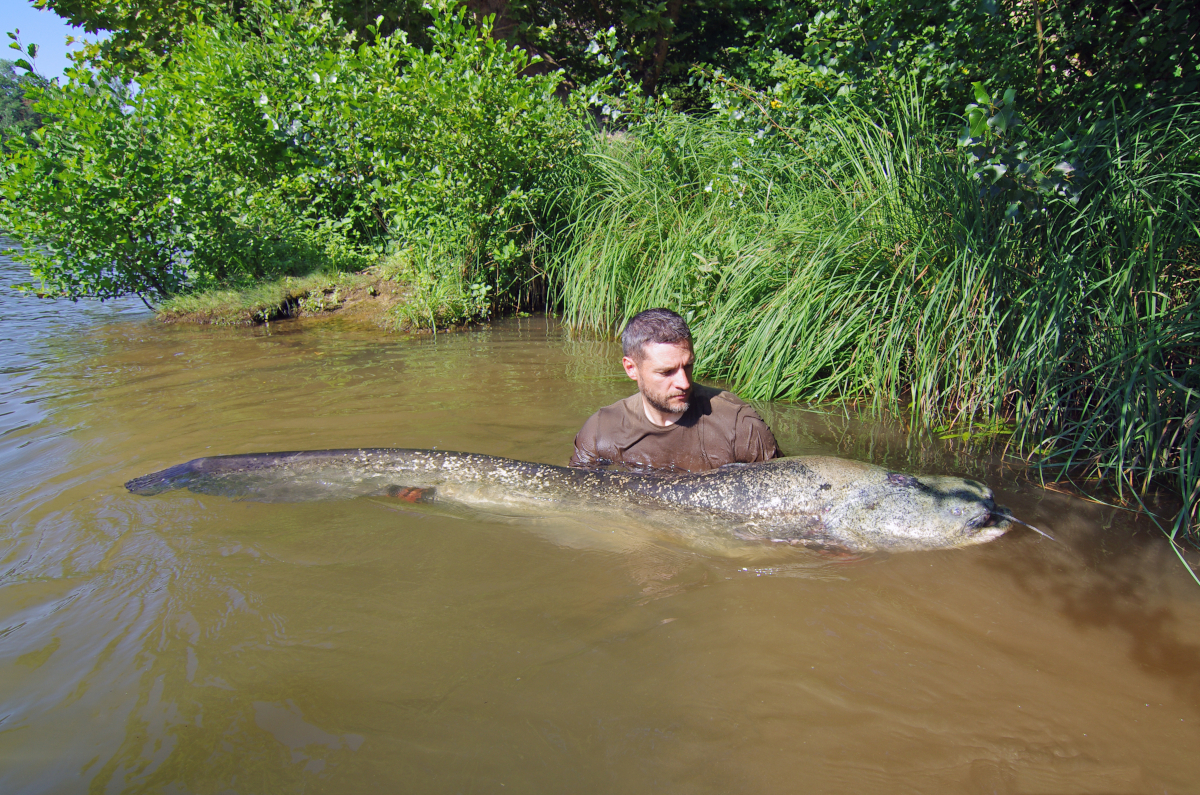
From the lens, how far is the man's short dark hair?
3389 millimetres

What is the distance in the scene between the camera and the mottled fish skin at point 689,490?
9.90 feet

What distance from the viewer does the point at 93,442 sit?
179 inches

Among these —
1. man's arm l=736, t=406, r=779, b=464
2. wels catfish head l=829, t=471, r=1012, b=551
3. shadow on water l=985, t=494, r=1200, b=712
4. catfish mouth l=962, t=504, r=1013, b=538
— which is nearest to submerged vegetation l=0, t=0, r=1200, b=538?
shadow on water l=985, t=494, r=1200, b=712

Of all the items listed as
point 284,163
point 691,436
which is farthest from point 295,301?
point 691,436

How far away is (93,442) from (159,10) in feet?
37.1

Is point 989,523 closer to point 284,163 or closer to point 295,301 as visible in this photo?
point 295,301

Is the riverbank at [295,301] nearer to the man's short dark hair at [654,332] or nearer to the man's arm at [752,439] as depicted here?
the man's short dark hair at [654,332]

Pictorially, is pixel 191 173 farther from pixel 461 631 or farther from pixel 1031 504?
pixel 1031 504

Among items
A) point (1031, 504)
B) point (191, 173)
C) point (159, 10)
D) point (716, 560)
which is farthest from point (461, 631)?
point (159, 10)

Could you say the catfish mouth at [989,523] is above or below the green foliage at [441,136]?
below

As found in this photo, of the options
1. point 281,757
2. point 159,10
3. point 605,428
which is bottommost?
point 281,757

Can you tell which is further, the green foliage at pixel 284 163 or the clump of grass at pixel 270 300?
the clump of grass at pixel 270 300

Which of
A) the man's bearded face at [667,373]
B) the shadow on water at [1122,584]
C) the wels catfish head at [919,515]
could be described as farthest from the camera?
the man's bearded face at [667,373]

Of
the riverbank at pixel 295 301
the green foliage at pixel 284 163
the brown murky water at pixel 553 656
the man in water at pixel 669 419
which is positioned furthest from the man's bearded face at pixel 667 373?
the riverbank at pixel 295 301
